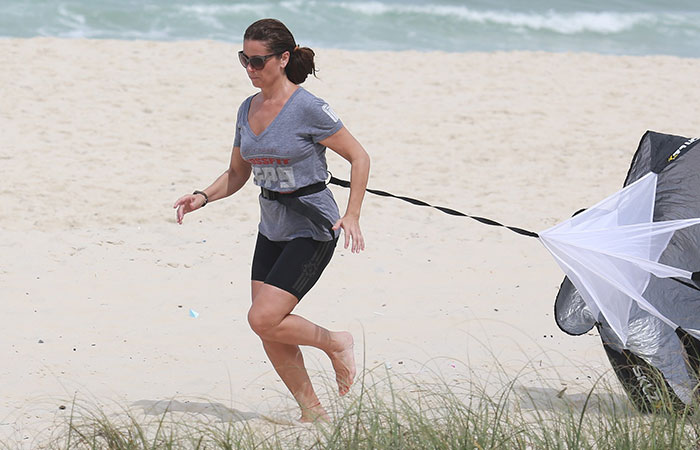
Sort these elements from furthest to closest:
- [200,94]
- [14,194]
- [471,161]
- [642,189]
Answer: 1. [200,94]
2. [471,161]
3. [14,194]
4. [642,189]

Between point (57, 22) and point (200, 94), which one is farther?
point (57, 22)

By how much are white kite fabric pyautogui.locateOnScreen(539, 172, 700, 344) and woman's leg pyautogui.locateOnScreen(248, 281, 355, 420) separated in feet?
3.37

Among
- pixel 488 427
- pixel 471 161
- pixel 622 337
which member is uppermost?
pixel 471 161

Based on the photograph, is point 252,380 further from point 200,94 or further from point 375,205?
point 200,94

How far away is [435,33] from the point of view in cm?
2117

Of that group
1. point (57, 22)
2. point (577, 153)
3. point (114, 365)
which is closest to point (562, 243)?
point (114, 365)

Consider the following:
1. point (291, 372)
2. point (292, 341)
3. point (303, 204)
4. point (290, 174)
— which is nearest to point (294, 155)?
point (290, 174)

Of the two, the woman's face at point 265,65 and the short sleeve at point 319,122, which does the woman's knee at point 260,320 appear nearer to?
the short sleeve at point 319,122

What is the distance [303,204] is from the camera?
3865 millimetres

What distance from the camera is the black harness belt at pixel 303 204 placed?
3.87m

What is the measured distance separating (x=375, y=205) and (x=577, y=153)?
Result: 284 cm

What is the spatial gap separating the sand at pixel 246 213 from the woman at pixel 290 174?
364 mm

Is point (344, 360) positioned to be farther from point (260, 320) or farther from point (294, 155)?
point (294, 155)

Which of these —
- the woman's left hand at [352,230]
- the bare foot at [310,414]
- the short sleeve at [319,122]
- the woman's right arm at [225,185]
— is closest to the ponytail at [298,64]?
the short sleeve at [319,122]
